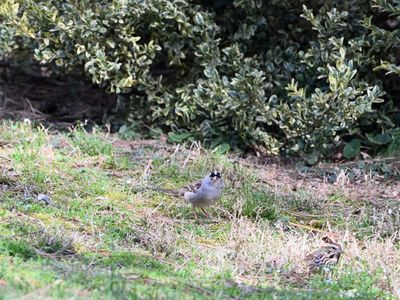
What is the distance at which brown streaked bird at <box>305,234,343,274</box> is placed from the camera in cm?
617

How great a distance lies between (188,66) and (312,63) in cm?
160

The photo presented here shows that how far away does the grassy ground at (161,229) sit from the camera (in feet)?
17.8

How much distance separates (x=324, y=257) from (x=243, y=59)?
12.8ft

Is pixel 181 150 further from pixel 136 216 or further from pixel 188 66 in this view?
pixel 136 216

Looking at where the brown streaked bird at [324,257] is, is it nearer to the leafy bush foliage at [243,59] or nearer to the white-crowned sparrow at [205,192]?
the white-crowned sparrow at [205,192]

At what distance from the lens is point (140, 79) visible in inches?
392

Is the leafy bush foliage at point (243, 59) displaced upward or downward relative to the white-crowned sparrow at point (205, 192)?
upward

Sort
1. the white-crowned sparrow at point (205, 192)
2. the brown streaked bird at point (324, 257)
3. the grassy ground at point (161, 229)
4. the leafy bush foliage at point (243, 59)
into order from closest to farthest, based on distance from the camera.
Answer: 1. the grassy ground at point (161, 229)
2. the brown streaked bird at point (324, 257)
3. the white-crowned sparrow at point (205, 192)
4. the leafy bush foliage at point (243, 59)

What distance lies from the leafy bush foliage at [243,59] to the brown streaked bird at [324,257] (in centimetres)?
297

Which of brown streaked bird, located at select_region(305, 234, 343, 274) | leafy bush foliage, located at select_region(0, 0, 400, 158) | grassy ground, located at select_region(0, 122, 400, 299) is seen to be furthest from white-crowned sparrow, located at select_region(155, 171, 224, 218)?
leafy bush foliage, located at select_region(0, 0, 400, 158)

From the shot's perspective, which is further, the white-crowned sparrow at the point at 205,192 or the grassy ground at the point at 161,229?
the white-crowned sparrow at the point at 205,192

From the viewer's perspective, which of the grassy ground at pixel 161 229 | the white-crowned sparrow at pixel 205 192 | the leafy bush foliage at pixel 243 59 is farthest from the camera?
the leafy bush foliage at pixel 243 59

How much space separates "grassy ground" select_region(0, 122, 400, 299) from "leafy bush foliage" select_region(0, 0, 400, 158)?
1.94ft

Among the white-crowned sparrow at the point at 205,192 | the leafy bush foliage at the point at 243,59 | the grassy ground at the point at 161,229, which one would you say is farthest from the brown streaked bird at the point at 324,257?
the leafy bush foliage at the point at 243,59
